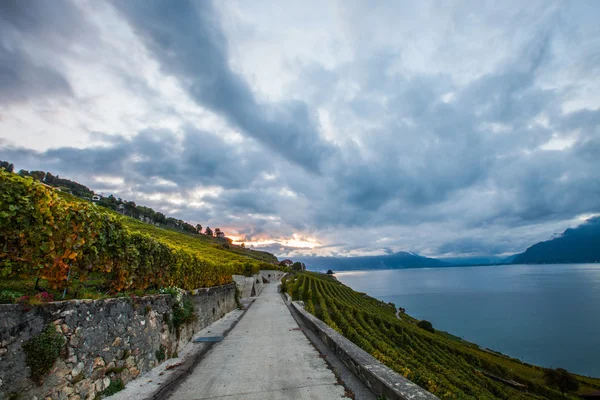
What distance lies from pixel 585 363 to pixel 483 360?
28.5 m

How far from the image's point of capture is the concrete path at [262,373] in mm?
6324

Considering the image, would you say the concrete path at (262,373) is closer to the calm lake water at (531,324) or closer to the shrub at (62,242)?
the shrub at (62,242)

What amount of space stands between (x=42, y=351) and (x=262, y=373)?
4804mm

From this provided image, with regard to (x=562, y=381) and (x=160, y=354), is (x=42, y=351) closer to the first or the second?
(x=160, y=354)

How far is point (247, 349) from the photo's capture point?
1059cm

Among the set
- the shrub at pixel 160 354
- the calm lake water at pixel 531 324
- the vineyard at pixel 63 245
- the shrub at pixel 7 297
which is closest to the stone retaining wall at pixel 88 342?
the shrub at pixel 160 354

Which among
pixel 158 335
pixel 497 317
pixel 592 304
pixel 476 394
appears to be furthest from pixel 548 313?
pixel 158 335

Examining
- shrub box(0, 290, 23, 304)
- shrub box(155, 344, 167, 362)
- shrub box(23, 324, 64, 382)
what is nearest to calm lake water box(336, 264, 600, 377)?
shrub box(155, 344, 167, 362)

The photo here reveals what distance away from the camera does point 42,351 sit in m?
4.76

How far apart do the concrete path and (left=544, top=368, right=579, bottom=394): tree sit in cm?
3963

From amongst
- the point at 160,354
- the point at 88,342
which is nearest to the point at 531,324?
the point at 160,354

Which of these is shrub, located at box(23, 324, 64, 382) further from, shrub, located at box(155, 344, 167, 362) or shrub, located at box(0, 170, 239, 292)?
shrub, located at box(155, 344, 167, 362)

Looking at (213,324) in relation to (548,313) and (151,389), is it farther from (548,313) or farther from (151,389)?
(548,313)

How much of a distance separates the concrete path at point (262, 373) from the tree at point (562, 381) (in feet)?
130
